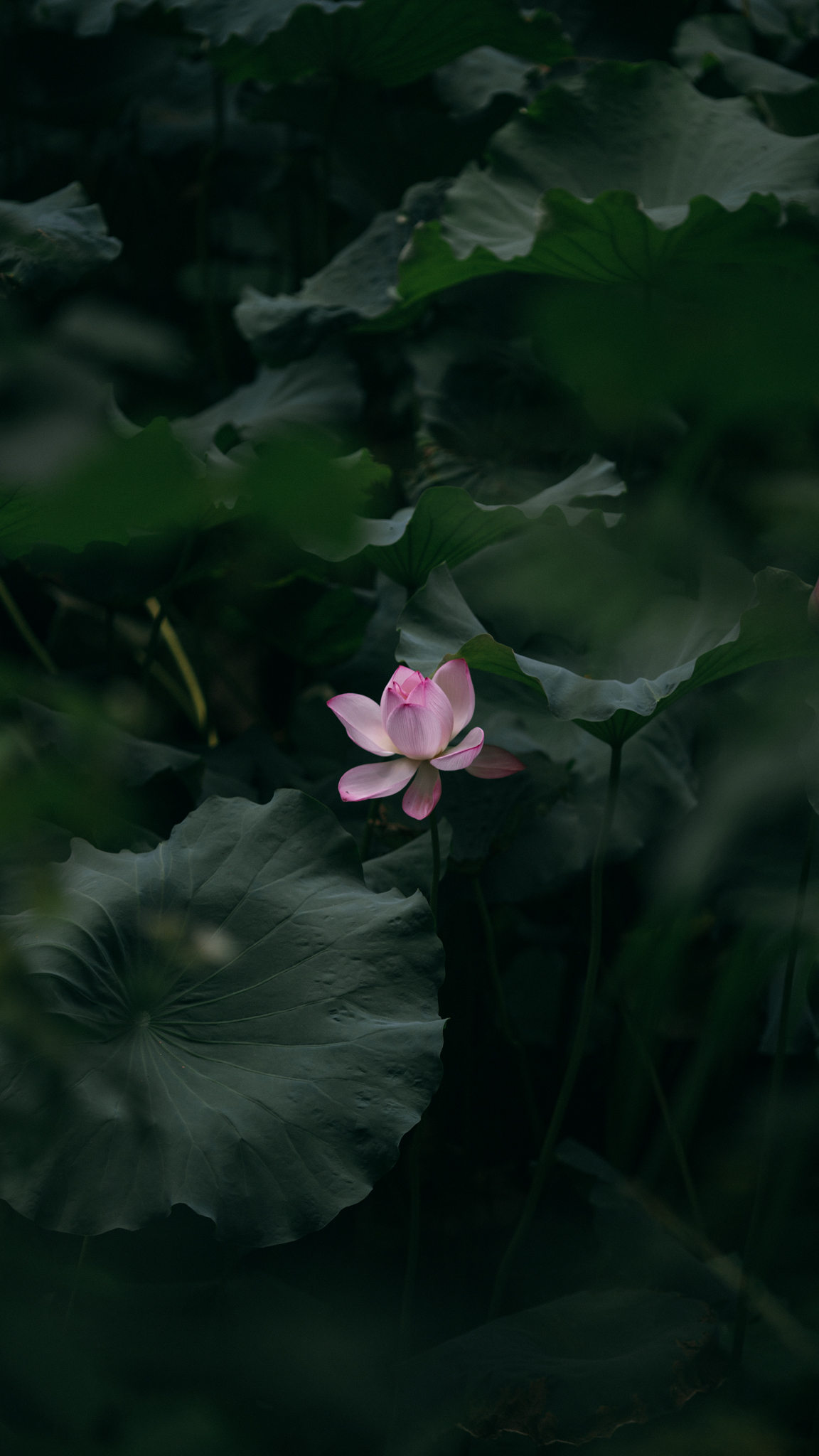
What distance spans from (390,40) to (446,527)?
0.97 meters

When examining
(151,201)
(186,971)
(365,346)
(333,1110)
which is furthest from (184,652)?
(151,201)

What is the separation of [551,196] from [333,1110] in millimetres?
974

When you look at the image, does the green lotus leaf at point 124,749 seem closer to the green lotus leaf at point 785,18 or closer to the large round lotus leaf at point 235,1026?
the large round lotus leaf at point 235,1026

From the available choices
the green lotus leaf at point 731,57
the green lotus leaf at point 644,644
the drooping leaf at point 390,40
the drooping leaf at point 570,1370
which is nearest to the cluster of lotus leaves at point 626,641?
the green lotus leaf at point 644,644

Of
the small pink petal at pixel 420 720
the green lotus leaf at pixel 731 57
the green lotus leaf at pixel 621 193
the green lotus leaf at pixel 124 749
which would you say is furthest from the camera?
the green lotus leaf at pixel 731 57

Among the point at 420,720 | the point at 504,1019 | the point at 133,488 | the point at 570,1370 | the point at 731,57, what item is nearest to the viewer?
the point at 133,488

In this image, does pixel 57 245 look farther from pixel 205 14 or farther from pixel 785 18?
pixel 785 18

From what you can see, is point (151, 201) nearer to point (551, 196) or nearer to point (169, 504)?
point (551, 196)

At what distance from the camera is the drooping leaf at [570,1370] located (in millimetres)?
827

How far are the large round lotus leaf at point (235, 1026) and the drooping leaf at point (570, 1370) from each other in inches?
8.9

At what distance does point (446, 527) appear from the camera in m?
0.99

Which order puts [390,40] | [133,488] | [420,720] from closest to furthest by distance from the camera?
[133,488] < [420,720] < [390,40]

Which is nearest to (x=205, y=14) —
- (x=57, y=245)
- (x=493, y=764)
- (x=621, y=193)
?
(x=57, y=245)

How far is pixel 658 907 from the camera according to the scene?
0.83 m
